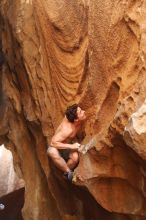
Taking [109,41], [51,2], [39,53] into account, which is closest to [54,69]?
[39,53]

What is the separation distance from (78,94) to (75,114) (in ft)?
1.64

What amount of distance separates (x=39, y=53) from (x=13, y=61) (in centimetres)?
111

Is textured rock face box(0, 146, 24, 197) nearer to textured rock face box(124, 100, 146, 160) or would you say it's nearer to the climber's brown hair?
the climber's brown hair

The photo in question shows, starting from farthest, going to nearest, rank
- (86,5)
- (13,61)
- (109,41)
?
(13,61)
(86,5)
(109,41)

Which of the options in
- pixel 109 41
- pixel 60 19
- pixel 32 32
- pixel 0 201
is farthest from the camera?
pixel 0 201

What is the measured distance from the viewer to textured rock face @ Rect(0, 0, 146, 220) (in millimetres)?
5723

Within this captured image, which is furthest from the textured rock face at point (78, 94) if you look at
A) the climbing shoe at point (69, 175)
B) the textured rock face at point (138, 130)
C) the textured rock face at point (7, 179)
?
the textured rock face at point (7, 179)

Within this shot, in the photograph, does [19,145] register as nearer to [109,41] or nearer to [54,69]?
[54,69]

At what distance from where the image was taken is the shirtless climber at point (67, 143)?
6699 mm

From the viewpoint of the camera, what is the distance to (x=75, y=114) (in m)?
6.84

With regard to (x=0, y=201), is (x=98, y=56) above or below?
above

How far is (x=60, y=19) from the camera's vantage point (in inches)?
307

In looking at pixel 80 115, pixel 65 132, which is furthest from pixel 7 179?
pixel 80 115

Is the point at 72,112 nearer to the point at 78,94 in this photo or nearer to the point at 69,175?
the point at 78,94
